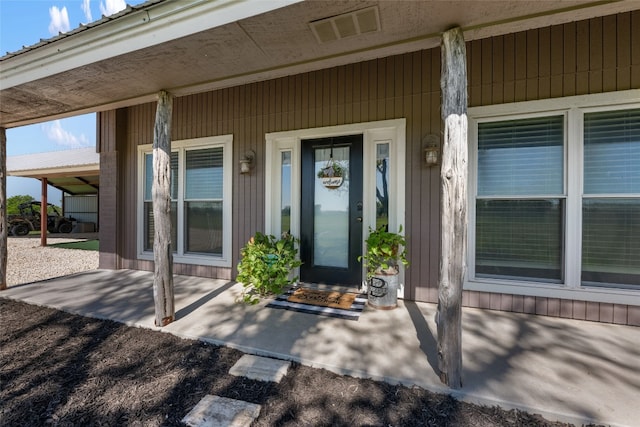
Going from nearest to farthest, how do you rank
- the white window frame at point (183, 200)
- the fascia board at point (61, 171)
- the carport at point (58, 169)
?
the white window frame at point (183, 200)
the fascia board at point (61, 171)
the carport at point (58, 169)

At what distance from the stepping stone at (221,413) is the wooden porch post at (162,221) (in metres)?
1.25

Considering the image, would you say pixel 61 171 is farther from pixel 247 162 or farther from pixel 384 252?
pixel 384 252

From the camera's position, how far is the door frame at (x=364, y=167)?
325 cm

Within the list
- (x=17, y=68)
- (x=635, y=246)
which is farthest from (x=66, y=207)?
(x=635, y=246)

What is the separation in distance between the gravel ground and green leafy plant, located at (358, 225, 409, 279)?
16.4 ft

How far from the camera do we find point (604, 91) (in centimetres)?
262

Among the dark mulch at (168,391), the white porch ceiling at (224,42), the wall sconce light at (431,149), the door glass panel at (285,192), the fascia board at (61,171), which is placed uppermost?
the white porch ceiling at (224,42)

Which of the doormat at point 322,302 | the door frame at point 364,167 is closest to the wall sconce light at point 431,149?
the door frame at point 364,167

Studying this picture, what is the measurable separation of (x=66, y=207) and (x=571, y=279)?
63.5 feet

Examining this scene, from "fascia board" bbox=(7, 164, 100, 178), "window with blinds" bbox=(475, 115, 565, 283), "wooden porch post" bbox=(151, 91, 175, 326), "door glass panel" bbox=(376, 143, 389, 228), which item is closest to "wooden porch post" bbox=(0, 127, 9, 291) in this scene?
"wooden porch post" bbox=(151, 91, 175, 326)

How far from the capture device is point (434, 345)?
221 centimetres

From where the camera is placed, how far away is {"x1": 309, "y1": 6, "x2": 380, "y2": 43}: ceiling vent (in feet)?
5.60

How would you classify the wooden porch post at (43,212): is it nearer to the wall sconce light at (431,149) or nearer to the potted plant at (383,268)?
the potted plant at (383,268)

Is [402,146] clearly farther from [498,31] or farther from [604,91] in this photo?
[604,91]
